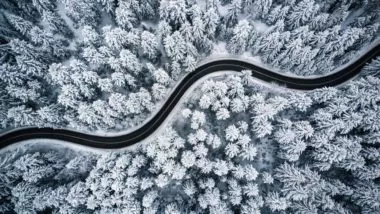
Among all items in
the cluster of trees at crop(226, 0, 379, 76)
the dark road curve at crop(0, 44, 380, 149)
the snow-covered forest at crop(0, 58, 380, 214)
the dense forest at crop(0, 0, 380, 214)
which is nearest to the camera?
the snow-covered forest at crop(0, 58, 380, 214)

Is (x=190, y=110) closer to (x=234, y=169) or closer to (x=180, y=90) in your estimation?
(x=180, y=90)

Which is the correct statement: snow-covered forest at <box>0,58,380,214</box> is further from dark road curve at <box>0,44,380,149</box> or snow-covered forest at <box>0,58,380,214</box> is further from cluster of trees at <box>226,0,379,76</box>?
cluster of trees at <box>226,0,379,76</box>

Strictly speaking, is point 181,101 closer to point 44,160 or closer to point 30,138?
point 44,160

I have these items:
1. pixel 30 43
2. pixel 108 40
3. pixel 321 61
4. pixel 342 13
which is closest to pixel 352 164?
pixel 321 61

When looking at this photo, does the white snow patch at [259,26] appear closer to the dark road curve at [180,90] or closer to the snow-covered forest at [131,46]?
the snow-covered forest at [131,46]

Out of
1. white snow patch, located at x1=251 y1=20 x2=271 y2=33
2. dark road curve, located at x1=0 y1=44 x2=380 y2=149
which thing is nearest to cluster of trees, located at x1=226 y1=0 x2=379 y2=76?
white snow patch, located at x1=251 y1=20 x2=271 y2=33

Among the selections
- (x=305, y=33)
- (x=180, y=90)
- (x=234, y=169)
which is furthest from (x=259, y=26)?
(x=234, y=169)
